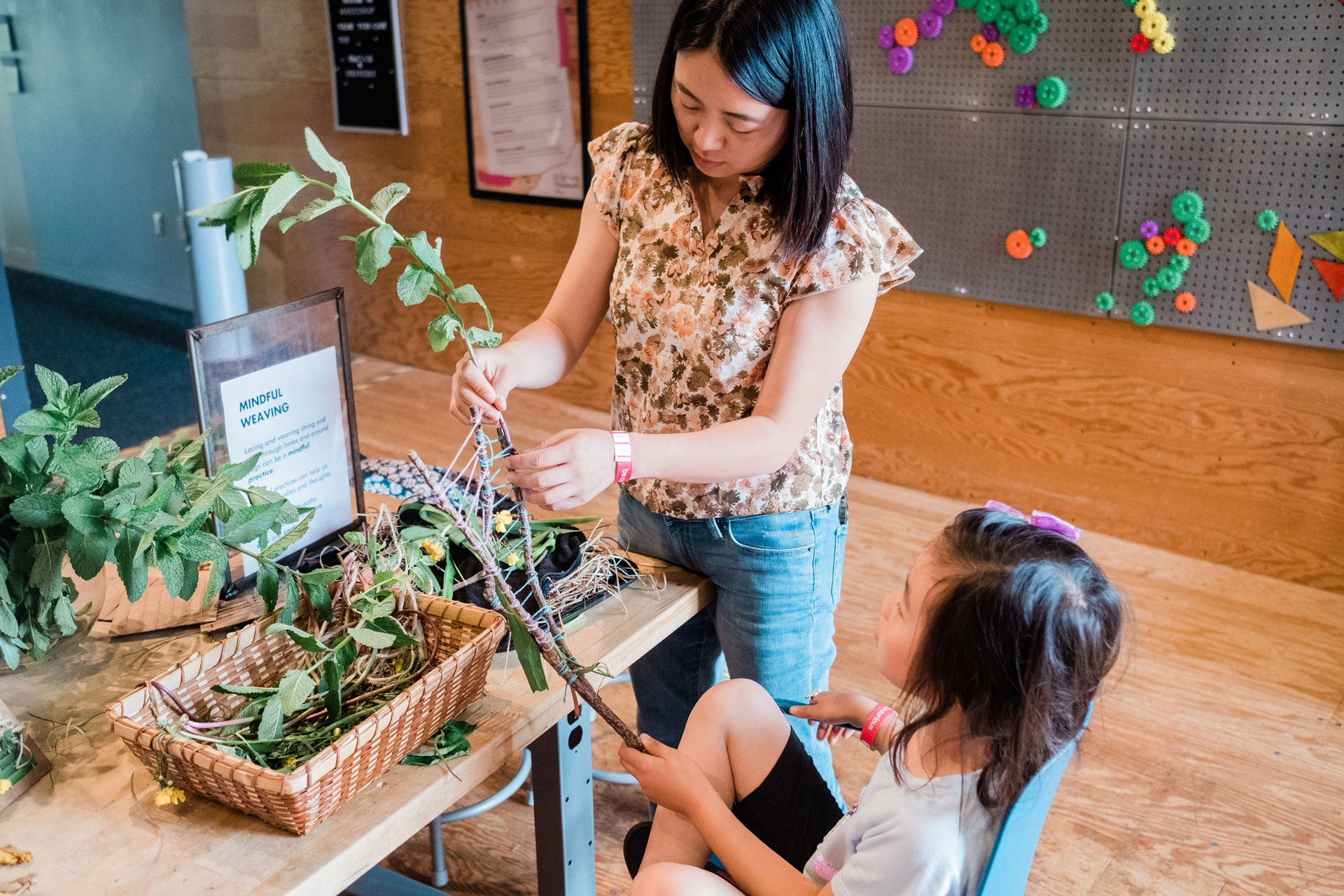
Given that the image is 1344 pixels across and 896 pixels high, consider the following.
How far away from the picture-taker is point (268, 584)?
124cm

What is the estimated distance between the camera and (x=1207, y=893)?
6.25 ft

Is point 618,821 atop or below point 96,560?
below

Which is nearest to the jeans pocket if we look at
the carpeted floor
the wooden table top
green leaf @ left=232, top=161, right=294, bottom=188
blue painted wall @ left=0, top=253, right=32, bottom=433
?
the wooden table top

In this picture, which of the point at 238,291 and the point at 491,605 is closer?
the point at 491,605

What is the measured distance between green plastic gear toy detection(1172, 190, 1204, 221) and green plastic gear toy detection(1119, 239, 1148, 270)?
120 mm

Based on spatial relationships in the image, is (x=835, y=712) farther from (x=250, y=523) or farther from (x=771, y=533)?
(x=250, y=523)

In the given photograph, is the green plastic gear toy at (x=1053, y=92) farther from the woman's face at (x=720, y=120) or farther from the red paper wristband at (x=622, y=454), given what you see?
the red paper wristband at (x=622, y=454)

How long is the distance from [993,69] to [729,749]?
2.26 meters

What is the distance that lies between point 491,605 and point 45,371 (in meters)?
0.57

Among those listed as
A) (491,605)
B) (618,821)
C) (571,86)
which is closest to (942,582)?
(491,605)

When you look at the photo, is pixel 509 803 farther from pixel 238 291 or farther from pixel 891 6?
pixel 238 291

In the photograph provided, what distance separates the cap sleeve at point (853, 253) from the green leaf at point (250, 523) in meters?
0.66

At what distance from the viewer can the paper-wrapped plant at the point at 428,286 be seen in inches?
42.4

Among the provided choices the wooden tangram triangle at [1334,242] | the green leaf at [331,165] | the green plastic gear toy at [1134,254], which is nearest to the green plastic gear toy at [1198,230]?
the green plastic gear toy at [1134,254]
